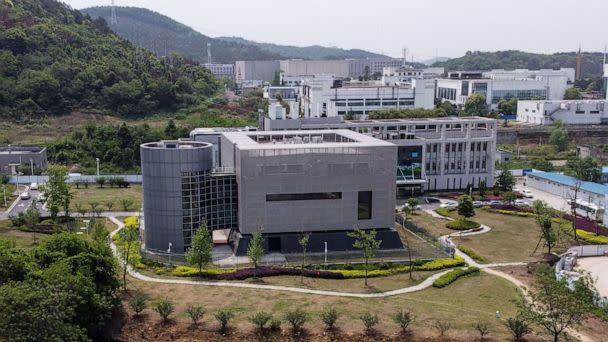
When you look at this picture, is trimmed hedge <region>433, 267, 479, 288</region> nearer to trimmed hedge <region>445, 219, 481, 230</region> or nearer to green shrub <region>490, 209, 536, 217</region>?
trimmed hedge <region>445, 219, 481, 230</region>

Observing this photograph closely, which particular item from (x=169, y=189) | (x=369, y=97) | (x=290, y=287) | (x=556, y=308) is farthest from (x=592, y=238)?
(x=369, y=97)

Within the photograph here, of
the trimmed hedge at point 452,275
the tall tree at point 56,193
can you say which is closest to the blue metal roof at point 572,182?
the trimmed hedge at point 452,275

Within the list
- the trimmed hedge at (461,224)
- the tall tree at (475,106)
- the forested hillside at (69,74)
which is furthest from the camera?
the tall tree at (475,106)

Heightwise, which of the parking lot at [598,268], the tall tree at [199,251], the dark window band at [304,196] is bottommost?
the parking lot at [598,268]

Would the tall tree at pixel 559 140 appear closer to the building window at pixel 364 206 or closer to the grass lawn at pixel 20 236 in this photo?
the building window at pixel 364 206

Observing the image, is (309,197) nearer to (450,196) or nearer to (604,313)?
(604,313)

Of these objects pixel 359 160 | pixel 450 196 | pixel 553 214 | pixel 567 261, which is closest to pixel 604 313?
pixel 567 261

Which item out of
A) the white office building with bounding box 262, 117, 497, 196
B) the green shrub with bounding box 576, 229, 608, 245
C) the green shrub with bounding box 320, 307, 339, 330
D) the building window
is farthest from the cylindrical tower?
the green shrub with bounding box 576, 229, 608, 245
